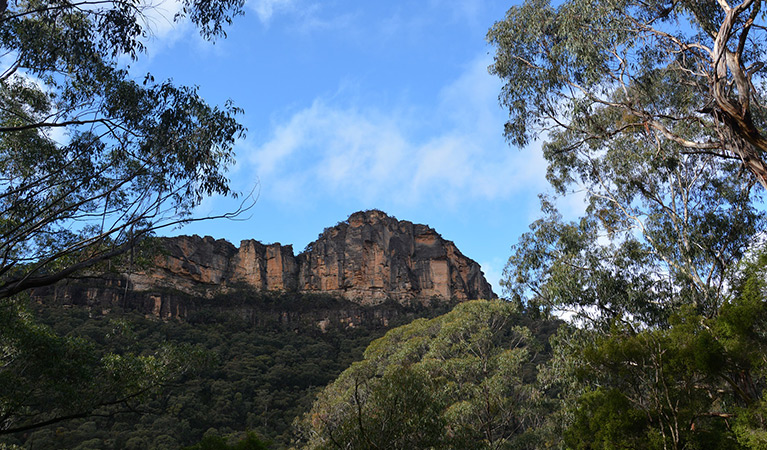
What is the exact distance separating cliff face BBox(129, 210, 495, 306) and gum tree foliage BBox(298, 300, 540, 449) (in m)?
33.9

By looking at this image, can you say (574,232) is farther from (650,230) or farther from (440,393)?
(440,393)

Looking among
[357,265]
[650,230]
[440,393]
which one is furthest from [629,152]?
[357,265]

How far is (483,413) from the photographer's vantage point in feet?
50.5

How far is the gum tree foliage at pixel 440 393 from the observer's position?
973cm

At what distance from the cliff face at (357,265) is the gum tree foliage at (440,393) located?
33.9 meters

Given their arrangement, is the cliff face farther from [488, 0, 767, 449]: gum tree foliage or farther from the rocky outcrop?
[488, 0, 767, 449]: gum tree foliage

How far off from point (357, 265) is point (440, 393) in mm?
42354

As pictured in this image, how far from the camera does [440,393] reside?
14.2 metres

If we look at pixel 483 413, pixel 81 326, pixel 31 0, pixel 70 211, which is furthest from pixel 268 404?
pixel 31 0

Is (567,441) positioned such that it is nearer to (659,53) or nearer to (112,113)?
(659,53)

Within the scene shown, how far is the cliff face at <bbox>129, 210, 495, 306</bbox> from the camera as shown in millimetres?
54938

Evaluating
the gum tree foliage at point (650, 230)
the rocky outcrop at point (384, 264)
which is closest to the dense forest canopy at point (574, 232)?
the gum tree foliage at point (650, 230)

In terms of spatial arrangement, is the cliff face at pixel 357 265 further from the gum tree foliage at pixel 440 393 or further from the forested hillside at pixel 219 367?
the gum tree foliage at pixel 440 393

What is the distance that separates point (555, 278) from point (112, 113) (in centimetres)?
897
